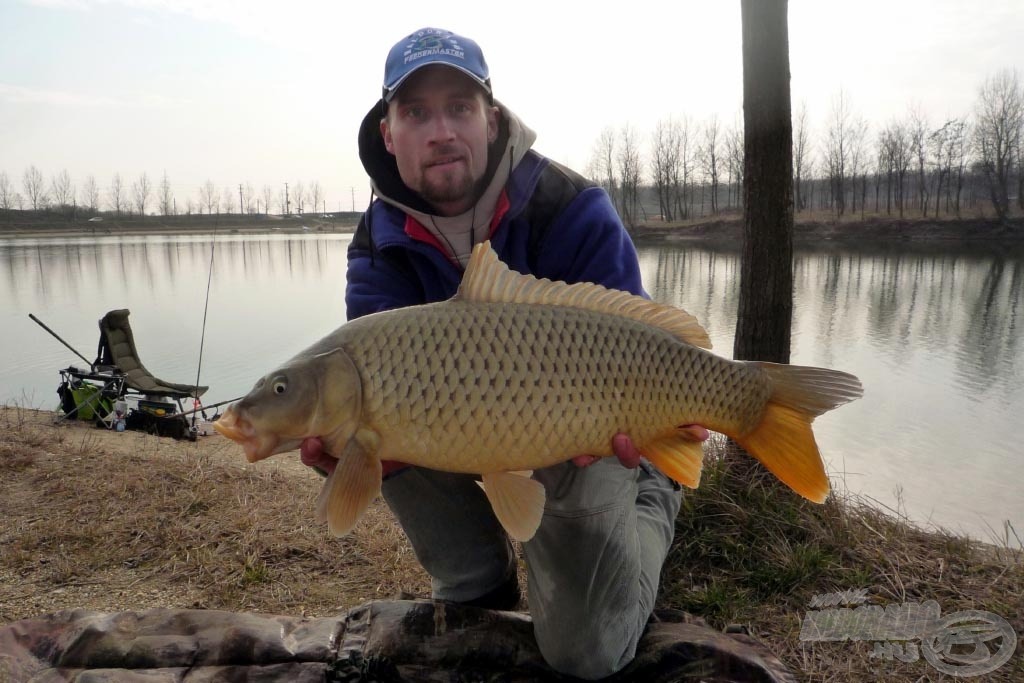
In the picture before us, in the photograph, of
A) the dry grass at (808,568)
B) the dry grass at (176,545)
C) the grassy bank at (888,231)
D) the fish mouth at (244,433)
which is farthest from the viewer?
the grassy bank at (888,231)

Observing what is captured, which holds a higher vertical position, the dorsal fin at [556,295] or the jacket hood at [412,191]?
the jacket hood at [412,191]

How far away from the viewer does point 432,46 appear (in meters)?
1.89

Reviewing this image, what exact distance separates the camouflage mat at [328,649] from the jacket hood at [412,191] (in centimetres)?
111

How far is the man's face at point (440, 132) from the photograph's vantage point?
1.91 m

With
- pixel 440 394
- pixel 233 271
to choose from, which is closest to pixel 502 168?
pixel 440 394

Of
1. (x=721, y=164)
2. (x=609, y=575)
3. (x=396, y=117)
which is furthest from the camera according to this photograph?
(x=721, y=164)

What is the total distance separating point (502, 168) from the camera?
1993 millimetres

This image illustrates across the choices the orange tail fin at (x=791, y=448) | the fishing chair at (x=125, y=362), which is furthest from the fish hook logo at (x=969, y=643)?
the fishing chair at (x=125, y=362)

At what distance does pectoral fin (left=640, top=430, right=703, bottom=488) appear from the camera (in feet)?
5.15

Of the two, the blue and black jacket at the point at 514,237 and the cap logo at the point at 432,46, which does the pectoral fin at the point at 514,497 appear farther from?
the cap logo at the point at 432,46

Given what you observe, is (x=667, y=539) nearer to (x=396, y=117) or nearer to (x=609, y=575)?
(x=609, y=575)

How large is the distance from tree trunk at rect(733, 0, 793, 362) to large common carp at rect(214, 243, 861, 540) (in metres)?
1.23

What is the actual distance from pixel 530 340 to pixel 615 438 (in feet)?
0.94

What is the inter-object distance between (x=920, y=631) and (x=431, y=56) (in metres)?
2.09
